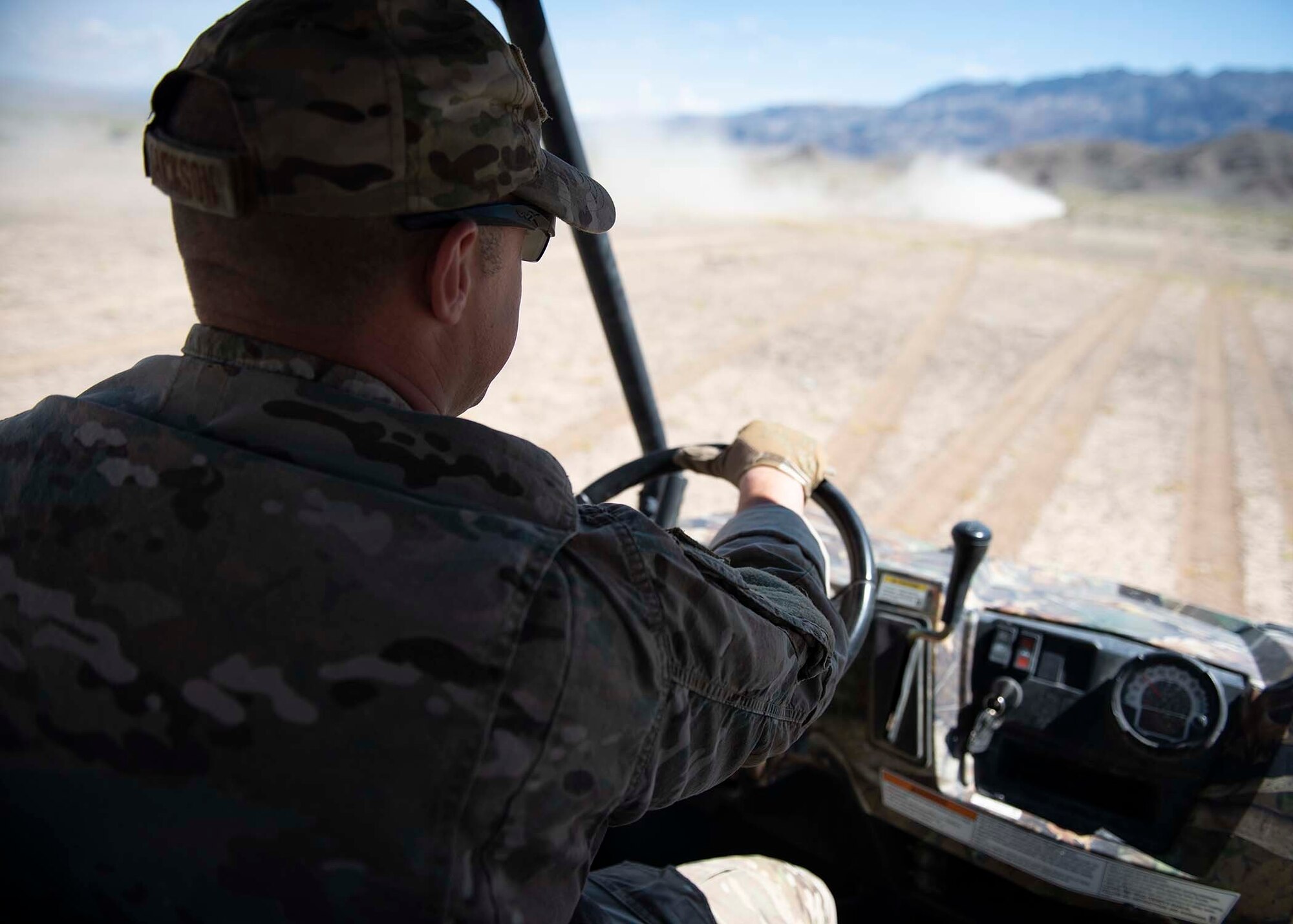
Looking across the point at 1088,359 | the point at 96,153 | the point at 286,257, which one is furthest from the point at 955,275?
the point at 96,153

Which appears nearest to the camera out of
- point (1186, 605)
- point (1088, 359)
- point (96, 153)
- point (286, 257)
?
point (286, 257)

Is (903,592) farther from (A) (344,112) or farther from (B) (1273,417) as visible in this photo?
(B) (1273,417)

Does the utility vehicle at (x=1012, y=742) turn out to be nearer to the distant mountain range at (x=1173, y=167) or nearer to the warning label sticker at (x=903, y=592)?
the warning label sticker at (x=903, y=592)

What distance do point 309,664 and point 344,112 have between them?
1.78 ft

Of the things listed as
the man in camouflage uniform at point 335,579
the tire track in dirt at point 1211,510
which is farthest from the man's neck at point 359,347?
the tire track in dirt at point 1211,510

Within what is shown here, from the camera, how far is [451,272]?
3.37ft

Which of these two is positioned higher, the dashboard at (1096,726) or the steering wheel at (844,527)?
the steering wheel at (844,527)

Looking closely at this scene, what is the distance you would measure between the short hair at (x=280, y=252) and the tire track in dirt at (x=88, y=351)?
6.32 metres

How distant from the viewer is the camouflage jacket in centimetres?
82

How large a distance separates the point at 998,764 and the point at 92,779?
1969 mm

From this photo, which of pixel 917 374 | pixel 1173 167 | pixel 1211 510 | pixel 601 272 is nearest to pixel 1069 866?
pixel 601 272

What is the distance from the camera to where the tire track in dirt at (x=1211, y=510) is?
5.01 metres

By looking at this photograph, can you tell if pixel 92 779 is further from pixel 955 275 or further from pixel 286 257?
pixel 955 275

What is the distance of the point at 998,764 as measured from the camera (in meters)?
2.22
